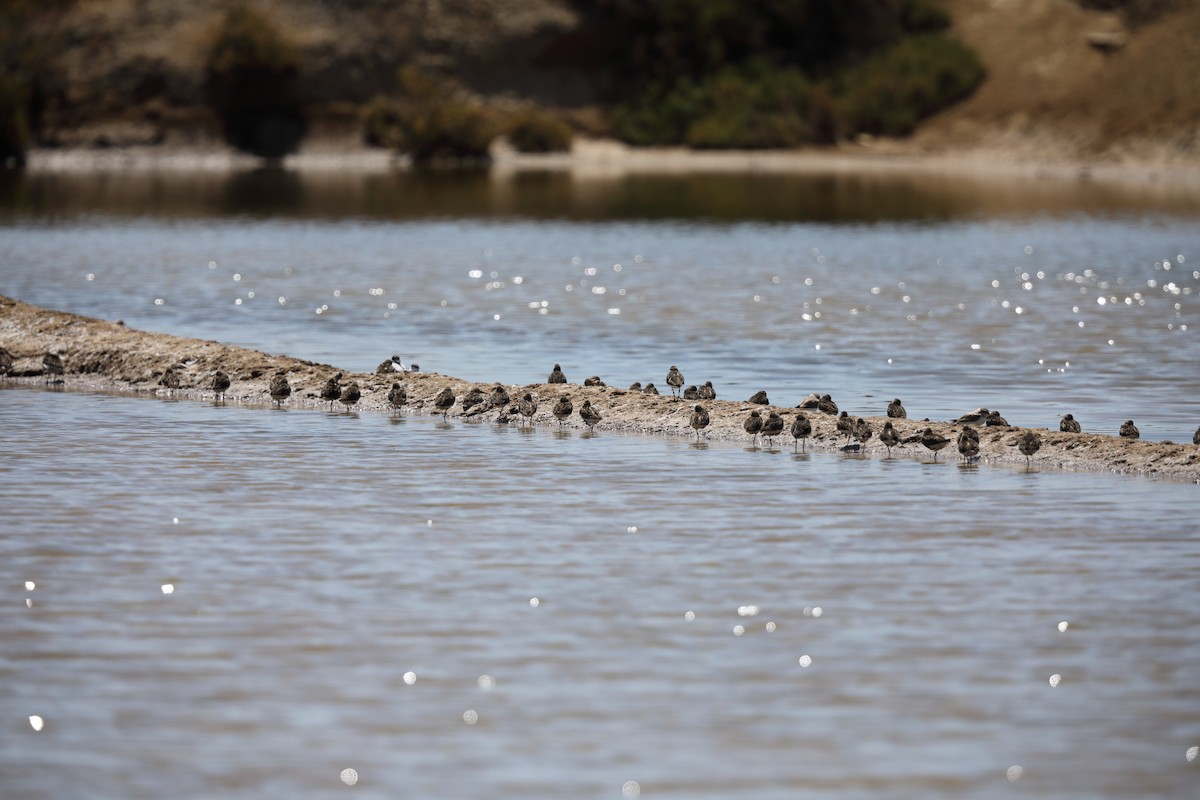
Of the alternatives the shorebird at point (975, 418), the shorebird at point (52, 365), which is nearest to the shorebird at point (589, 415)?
the shorebird at point (975, 418)

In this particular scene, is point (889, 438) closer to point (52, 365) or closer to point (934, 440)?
point (934, 440)

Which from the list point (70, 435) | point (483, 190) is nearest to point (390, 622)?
point (70, 435)

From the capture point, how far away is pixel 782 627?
1276 cm

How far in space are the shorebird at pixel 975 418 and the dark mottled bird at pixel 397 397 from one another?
6115 mm

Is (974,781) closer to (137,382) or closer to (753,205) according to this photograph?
(137,382)

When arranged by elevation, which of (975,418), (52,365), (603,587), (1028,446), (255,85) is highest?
(255,85)

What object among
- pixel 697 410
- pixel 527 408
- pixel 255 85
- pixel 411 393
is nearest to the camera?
pixel 697 410

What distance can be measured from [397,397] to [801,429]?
493cm

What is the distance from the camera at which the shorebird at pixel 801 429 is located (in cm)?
1941

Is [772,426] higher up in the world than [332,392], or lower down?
lower down

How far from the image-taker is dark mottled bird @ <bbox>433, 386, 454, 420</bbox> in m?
21.7

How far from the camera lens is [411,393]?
73.6 ft

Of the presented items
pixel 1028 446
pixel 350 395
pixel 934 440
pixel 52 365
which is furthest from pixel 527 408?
pixel 52 365

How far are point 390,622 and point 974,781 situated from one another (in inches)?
171
